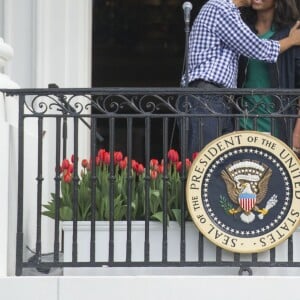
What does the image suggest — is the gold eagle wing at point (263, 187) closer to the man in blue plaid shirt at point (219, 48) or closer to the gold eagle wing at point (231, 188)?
the gold eagle wing at point (231, 188)

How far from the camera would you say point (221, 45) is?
7.34 metres

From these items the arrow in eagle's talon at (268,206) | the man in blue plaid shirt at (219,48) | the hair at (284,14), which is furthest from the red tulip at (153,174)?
the hair at (284,14)

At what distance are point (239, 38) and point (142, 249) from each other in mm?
1603

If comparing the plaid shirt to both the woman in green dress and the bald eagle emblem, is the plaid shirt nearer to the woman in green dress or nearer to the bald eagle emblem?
the woman in green dress

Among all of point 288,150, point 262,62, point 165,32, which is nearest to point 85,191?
point 288,150

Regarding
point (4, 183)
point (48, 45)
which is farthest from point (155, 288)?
point (48, 45)

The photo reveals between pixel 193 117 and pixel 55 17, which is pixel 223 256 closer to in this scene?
pixel 193 117

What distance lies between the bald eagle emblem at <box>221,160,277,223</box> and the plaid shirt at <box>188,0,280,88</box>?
943 millimetres

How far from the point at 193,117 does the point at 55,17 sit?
8.94ft

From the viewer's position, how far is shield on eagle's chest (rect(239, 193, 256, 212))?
646 centimetres

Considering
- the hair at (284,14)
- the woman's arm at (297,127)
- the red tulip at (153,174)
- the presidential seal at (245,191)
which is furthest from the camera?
the hair at (284,14)

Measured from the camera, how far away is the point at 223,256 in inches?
259

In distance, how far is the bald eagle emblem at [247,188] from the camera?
6.46 m

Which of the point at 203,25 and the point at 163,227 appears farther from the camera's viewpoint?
the point at 203,25
